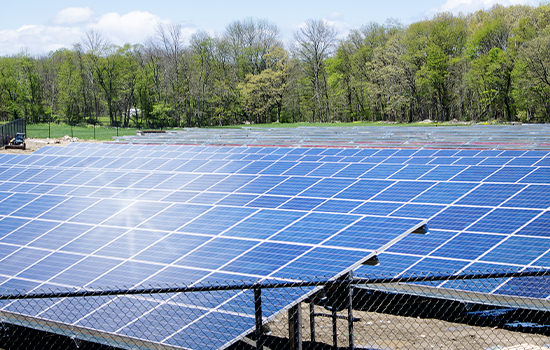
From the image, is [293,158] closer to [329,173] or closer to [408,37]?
[329,173]

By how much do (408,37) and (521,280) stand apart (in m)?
87.8

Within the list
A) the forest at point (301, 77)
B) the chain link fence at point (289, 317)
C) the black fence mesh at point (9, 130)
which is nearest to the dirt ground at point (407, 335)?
the chain link fence at point (289, 317)

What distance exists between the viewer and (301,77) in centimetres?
10712

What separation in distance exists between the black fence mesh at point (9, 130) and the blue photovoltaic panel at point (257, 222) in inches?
1479

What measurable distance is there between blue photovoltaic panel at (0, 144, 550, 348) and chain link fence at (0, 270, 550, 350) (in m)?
0.09

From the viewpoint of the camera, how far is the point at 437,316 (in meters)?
13.7

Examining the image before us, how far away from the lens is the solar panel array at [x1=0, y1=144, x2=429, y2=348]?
33.0 ft

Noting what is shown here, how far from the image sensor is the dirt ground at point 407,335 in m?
11.5

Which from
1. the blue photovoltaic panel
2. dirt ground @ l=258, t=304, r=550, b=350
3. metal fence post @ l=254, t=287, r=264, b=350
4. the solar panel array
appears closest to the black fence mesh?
the solar panel array

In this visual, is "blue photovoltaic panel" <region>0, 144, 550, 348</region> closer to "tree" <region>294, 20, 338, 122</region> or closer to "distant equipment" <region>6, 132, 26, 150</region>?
"distant equipment" <region>6, 132, 26, 150</region>

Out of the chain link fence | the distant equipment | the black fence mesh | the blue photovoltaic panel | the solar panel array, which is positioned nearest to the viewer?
the chain link fence

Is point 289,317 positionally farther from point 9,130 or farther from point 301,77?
point 301,77

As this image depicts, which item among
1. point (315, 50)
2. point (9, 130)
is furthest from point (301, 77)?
point (9, 130)

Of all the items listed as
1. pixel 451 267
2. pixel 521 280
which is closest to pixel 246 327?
pixel 451 267
